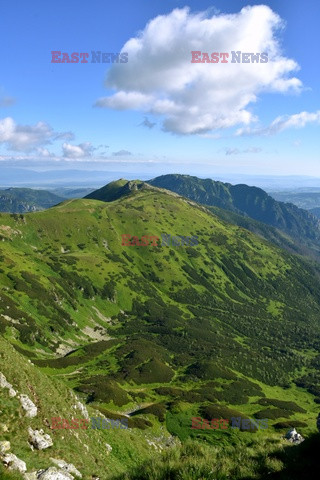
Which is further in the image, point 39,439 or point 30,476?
point 39,439

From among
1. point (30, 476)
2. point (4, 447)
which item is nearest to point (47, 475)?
point (30, 476)

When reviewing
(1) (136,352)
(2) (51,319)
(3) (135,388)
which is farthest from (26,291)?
(3) (135,388)

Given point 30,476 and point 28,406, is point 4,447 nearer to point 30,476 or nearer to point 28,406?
point 30,476

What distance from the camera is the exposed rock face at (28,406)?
2720 centimetres

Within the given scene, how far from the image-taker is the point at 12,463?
59.3ft

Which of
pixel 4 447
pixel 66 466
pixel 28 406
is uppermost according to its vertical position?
pixel 4 447

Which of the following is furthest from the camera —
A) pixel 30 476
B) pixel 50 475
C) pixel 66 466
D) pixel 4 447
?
pixel 66 466

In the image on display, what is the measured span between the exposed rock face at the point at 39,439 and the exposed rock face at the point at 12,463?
5.56 metres

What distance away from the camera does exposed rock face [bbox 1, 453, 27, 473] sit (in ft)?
58.1

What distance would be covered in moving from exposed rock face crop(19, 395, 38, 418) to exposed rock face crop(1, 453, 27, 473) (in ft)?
29.3

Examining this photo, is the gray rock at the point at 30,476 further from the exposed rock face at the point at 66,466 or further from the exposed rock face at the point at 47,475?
the exposed rock face at the point at 66,466

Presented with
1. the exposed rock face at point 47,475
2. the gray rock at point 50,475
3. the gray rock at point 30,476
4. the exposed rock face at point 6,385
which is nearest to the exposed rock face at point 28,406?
the exposed rock face at point 6,385

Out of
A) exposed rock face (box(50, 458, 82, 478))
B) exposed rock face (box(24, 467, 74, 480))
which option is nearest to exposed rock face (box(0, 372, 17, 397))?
exposed rock face (box(50, 458, 82, 478))

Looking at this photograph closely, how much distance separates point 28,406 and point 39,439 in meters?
3.88
